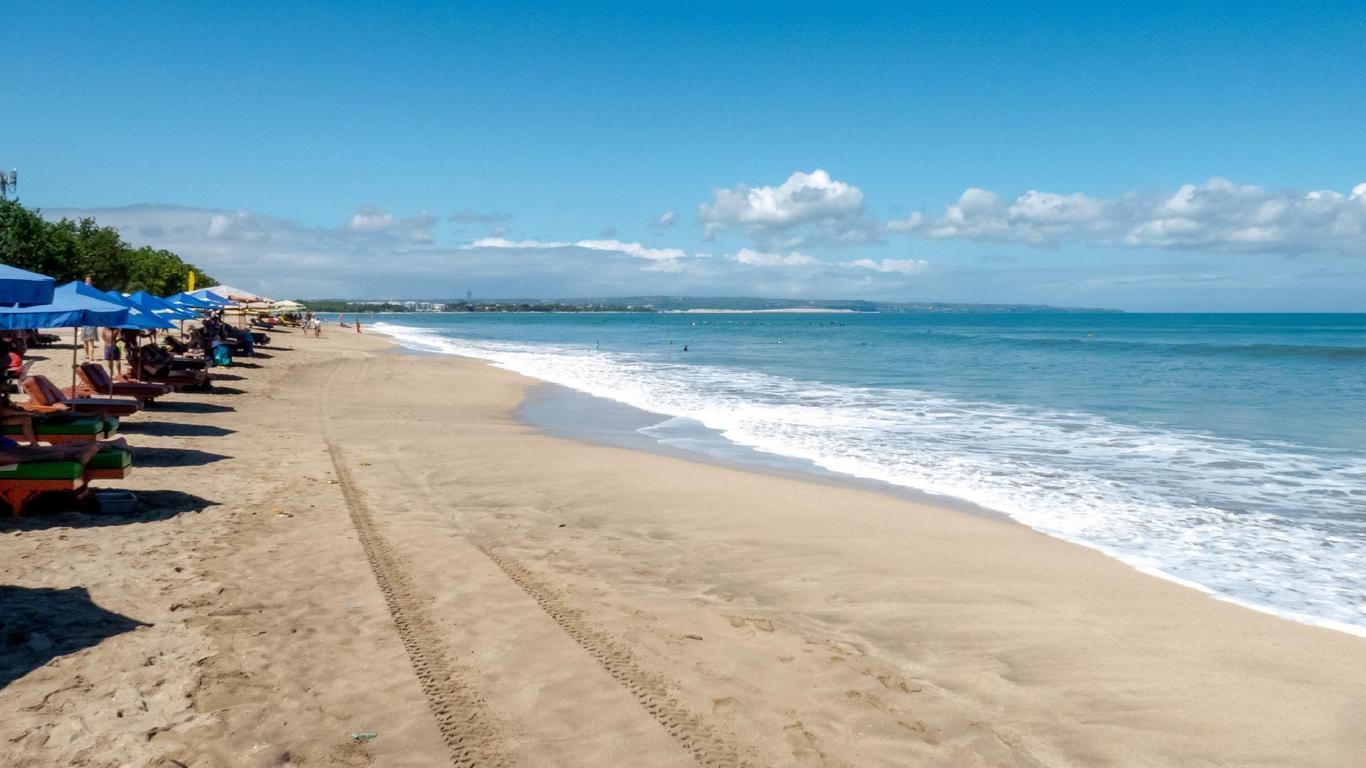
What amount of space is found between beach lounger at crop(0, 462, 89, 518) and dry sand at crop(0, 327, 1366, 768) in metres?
0.29

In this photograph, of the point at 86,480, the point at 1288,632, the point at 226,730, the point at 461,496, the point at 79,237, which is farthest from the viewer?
the point at 79,237

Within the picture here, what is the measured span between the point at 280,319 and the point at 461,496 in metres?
65.9

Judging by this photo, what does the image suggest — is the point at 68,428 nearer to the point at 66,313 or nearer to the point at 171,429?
the point at 66,313

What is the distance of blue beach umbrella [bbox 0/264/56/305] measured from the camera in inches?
276

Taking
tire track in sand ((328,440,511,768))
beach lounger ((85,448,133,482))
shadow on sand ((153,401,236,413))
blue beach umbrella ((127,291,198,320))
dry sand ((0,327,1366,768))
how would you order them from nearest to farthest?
tire track in sand ((328,440,511,768)) → dry sand ((0,327,1366,768)) → beach lounger ((85,448,133,482)) → shadow on sand ((153,401,236,413)) → blue beach umbrella ((127,291,198,320))

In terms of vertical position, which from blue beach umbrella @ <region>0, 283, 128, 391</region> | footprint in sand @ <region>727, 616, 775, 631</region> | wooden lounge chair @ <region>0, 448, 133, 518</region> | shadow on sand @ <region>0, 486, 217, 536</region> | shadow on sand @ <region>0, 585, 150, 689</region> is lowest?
footprint in sand @ <region>727, 616, 775, 631</region>

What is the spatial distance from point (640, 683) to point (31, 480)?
5.83m

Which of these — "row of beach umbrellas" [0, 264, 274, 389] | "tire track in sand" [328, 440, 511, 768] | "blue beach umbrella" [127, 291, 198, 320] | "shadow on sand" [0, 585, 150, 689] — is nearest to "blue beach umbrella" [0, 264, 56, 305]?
"row of beach umbrellas" [0, 264, 274, 389]

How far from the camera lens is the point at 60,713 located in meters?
4.04

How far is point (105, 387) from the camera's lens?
13070mm

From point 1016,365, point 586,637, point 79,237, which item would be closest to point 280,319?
point 79,237

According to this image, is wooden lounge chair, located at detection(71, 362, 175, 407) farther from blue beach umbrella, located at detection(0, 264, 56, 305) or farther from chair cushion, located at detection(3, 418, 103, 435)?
blue beach umbrella, located at detection(0, 264, 56, 305)

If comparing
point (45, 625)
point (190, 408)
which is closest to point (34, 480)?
point (45, 625)

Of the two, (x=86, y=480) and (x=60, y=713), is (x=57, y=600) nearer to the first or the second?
(x=60, y=713)
